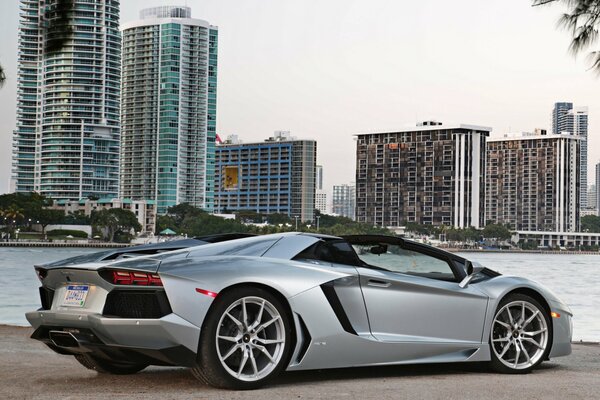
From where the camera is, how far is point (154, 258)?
5938 millimetres

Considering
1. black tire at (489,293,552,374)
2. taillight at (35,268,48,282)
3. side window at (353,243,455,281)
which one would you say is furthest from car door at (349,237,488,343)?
taillight at (35,268,48,282)

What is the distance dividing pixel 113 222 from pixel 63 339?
175006 mm

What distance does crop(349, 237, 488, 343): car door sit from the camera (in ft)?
21.2

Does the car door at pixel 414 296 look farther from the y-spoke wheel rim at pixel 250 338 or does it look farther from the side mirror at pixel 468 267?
the y-spoke wheel rim at pixel 250 338

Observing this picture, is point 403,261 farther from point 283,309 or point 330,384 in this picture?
point 283,309

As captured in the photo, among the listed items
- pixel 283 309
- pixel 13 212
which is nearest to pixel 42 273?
pixel 283 309

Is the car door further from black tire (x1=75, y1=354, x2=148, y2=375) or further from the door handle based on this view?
A: black tire (x1=75, y1=354, x2=148, y2=375)

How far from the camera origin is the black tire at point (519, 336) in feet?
23.1

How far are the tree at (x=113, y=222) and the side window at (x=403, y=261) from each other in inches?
6792

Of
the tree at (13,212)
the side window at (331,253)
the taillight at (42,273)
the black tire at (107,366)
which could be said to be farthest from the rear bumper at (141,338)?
the tree at (13,212)

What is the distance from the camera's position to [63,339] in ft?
19.4

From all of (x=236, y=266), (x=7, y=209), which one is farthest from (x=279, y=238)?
(x=7, y=209)

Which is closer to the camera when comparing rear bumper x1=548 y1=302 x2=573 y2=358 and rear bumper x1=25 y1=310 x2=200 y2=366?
rear bumper x1=25 y1=310 x2=200 y2=366

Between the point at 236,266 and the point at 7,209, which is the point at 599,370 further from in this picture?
the point at 7,209
